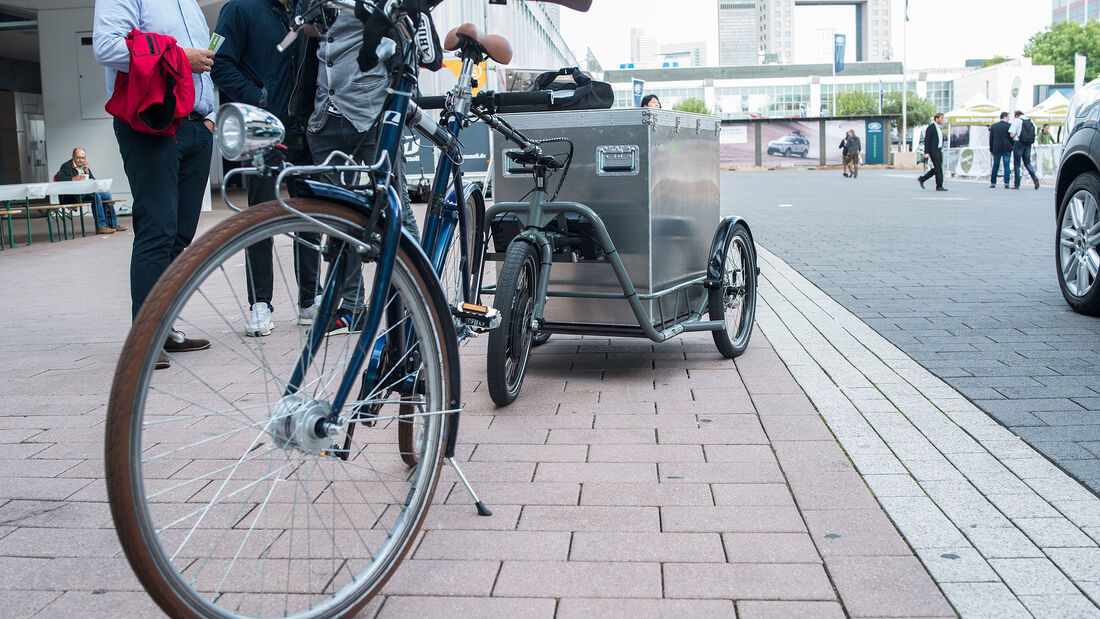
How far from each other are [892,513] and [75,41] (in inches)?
866

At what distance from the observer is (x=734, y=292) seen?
209 inches

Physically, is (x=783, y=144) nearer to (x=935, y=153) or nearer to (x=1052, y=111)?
(x=1052, y=111)

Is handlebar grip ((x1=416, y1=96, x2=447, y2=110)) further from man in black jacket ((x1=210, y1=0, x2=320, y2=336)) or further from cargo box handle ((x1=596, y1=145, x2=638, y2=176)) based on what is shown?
man in black jacket ((x1=210, y1=0, x2=320, y2=336))

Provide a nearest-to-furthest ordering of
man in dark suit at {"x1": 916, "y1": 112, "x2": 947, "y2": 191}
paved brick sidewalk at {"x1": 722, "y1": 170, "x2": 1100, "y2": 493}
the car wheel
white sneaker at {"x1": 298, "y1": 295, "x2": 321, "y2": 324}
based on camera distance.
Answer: white sneaker at {"x1": 298, "y1": 295, "x2": 321, "y2": 324}
paved brick sidewalk at {"x1": 722, "y1": 170, "x2": 1100, "y2": 493}
the car wheel
man in dark suit at {"x1": 916, "y1": 112, "x2": 947, "y2": 191}

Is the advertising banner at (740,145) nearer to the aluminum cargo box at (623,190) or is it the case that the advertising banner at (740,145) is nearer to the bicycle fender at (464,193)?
the aluminum cargo box at (623,190)

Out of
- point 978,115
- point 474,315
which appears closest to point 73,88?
point 474,315

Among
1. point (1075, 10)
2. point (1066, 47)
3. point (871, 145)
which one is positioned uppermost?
point (1075, 10)

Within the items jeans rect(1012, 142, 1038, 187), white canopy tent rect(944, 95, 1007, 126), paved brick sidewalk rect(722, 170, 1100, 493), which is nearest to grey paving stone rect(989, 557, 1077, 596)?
paved brick sidewalk rect(722, 170, 1100, 493)

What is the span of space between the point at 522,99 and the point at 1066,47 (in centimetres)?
11768

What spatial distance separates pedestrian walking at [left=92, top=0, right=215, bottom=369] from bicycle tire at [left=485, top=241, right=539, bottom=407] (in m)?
1.66

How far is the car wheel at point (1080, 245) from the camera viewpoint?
6.08m

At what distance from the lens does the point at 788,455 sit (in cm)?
350

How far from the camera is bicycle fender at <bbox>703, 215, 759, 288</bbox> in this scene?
5.00 m

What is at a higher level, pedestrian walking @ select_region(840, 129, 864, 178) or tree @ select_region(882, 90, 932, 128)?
tree @ select_region(882, 90, 932, 128)
